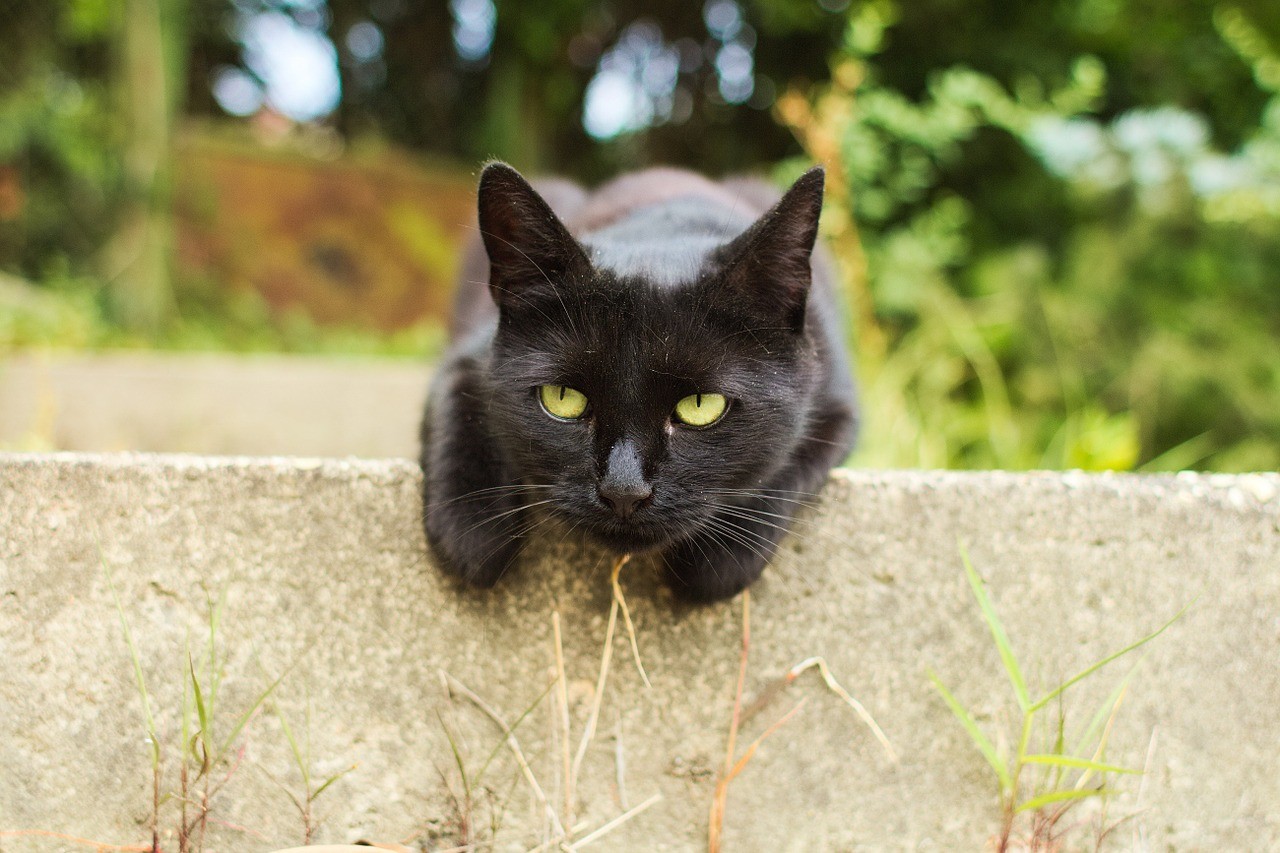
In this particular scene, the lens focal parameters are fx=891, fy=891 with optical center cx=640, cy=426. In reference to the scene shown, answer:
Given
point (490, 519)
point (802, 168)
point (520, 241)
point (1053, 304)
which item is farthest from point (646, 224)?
point (1053, 304)

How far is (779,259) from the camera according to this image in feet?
3.63

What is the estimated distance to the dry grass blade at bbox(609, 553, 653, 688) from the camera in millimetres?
1118

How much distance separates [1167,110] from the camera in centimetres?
438

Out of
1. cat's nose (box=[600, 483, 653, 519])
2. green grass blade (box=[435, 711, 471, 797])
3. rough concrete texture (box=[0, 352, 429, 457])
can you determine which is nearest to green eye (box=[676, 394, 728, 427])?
cat's nose (box=[600, 483, 653, 519])

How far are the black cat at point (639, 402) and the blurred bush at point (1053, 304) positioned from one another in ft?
3.44

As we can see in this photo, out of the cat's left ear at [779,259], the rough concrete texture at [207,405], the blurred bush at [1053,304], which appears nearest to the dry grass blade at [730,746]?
the cat's left ear at [779,259]

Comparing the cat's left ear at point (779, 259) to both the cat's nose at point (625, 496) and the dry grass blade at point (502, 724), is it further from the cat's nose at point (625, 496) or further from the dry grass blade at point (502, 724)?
the dry grass blade at point (502, 724)

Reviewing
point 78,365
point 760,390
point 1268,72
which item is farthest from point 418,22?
point 760,390

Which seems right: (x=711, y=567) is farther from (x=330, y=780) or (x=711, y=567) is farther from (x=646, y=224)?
(x=646, y=224)

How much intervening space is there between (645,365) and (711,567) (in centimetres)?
26

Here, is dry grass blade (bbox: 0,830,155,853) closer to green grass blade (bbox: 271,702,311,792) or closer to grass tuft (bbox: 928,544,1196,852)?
green grass blade (bbox: 271,702,311,792)

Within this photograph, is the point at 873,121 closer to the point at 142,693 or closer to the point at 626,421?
the point at 626,421

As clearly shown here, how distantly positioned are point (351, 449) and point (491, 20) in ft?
12.7

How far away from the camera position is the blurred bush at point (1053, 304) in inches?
103
